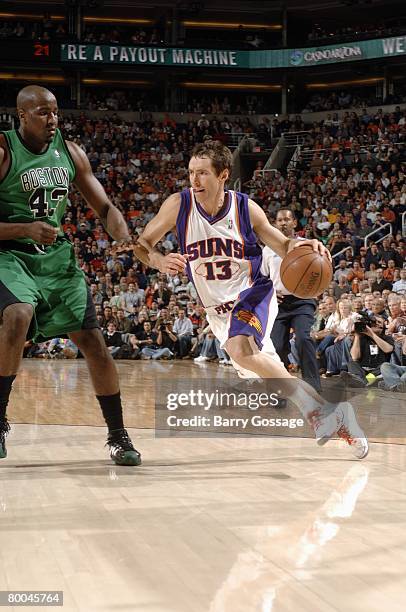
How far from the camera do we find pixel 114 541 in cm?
277

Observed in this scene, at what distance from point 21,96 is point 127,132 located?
68.1 ft

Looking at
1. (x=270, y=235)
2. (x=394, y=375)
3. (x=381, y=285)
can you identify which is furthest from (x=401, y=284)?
(x=270, y=235)

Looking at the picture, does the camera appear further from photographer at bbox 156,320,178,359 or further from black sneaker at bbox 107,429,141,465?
photographer at bbox 156,320,178,359

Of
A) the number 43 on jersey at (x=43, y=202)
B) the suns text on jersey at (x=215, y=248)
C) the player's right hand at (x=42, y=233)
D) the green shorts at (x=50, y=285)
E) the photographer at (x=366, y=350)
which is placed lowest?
the photographer at (x=366, y=350)

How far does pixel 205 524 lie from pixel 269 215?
54.1 feet

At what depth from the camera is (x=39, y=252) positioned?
163 inches

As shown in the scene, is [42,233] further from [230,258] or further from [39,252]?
[230,258]

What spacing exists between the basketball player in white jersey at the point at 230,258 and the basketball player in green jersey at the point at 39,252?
48cm

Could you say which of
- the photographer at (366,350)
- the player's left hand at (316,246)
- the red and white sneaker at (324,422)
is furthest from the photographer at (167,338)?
the player's left hand at (316,246)

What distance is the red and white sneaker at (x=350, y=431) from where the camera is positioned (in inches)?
172

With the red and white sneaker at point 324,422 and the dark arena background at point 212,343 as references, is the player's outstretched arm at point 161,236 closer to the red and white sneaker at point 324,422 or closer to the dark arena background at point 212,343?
the dark arena background at point 212,343

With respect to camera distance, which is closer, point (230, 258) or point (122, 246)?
point (122, 246)

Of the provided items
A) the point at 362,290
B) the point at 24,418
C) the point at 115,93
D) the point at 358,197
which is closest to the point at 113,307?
the point at 362,290

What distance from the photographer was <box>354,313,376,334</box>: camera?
8766 mm
